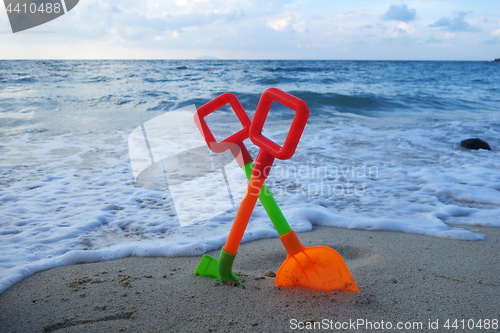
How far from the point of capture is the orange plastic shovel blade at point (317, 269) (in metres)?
1.33

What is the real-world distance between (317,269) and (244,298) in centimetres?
35

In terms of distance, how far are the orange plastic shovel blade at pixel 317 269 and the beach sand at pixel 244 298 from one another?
38 mm

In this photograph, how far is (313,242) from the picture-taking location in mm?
2168

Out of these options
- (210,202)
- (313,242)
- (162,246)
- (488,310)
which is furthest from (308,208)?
(488,310)

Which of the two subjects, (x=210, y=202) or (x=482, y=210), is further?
(x=210, y=202)

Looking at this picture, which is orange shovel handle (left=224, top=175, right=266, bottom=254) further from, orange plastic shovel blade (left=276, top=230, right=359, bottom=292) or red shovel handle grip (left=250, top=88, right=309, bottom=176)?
orange plastic shovel blade (left=276, top=230, right=359, bottom=292)

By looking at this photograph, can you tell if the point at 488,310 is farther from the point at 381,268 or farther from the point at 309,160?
the point at 309,160

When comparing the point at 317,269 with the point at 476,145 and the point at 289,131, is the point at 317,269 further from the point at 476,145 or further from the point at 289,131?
the point at 476,145

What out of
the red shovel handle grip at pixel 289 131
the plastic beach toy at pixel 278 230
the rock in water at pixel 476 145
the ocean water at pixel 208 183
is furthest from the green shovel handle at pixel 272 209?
the rock in water at pixel 476 145

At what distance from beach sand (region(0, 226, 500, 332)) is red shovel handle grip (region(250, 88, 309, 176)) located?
60 cm

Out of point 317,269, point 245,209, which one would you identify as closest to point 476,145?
point 317,269

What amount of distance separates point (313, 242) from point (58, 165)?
3.27 metres

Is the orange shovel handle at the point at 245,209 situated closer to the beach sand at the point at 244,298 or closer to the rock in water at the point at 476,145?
the beach sand at the point at 244,298

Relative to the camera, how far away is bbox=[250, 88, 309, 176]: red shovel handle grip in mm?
1018
